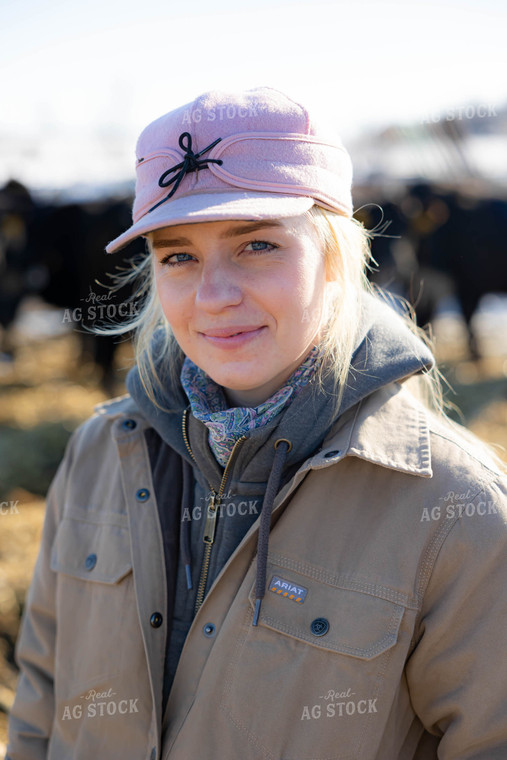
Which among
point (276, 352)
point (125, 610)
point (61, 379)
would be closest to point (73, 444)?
point (125, 610)

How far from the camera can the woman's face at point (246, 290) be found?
1.37 m

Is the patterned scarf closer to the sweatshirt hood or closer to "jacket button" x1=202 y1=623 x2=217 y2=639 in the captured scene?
the sweatshirt hood

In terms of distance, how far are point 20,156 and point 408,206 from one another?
587 cm

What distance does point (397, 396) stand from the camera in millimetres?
1522

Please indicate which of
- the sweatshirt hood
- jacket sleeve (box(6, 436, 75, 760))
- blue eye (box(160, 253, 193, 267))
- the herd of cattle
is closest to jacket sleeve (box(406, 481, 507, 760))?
the sweatshirt hood

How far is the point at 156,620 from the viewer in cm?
152

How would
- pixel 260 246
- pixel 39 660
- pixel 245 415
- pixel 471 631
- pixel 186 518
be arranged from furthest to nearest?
pixel 39 660
pixel 186 518
pixel 245 415
pixel 260 246
pixel 471 631

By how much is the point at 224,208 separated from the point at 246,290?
17 cm

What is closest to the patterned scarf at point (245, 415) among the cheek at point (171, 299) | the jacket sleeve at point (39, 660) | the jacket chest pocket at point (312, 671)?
the cheek at point (171, 299)

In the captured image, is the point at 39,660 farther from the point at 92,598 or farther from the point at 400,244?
the point at 400,244

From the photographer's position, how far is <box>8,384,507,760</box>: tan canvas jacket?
129 cm

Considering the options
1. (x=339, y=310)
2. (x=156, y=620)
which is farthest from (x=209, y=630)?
(x=339, y=310)

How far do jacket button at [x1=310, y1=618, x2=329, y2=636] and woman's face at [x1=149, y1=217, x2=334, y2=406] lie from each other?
51 cm

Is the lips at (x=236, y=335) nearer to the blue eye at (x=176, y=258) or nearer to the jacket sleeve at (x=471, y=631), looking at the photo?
the blue eye at (x=176, y=258)
